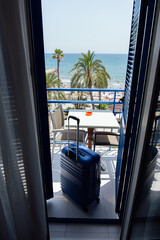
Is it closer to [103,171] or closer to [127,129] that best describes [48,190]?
[103,171]

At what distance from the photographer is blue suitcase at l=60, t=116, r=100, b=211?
162cm

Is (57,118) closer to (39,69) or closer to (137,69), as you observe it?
(39,69)

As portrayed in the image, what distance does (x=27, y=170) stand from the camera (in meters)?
1.10

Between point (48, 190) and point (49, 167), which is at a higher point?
point (49, 167)

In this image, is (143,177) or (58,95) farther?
(58,95)

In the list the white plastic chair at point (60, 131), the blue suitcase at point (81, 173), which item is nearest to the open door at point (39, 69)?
the blue suitcase at point (81, 173)

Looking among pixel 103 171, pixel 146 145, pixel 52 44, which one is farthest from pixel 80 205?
pixel 52 44

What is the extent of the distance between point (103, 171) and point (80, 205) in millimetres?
752

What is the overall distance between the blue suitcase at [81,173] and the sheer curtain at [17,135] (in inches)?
18.8

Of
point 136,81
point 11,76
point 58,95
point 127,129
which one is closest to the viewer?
point 11,76

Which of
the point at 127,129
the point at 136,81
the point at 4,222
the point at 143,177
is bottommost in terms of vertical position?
the point at 4,222

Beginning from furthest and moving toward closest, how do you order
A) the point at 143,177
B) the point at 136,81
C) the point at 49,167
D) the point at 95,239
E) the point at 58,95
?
the point at 58,95 < the point at 49,167 < the point at 95,239 < the point at 136,81 < the point at 143,177

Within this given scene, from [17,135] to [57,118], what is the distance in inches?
65.1

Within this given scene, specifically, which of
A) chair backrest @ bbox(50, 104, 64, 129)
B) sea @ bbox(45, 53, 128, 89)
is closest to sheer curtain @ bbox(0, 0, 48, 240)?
chair backrest @ bbox(50, 104, 64, 129)
